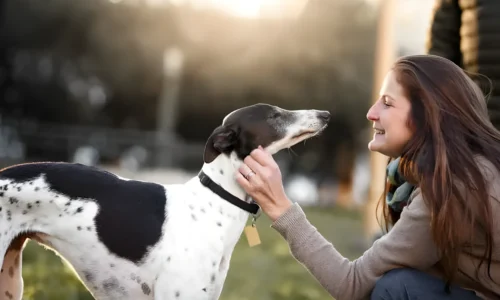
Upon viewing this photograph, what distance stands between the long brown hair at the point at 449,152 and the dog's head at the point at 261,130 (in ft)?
1.86

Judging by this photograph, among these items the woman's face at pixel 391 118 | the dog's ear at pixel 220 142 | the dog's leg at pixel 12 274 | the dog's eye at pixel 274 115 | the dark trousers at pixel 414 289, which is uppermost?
the woman's face at pixel 391 118

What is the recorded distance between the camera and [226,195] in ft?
9.89

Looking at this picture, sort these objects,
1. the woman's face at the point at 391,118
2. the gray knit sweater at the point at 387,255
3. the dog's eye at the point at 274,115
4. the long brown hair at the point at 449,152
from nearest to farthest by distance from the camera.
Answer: the long brown hair at the point at 449,152, the gray knit sweater at the point at 387,255, the woman's face at the point at 391,118, the dog's eye at the point at 274,115

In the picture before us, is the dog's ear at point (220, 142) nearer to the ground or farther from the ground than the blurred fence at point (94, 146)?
farther from the ground

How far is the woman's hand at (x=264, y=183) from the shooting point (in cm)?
286

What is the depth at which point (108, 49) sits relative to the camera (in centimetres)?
1842

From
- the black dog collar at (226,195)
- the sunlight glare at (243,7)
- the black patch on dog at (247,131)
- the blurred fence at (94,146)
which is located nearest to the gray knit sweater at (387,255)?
the black dog collar at (226,195)

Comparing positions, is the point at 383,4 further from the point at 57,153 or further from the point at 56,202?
the point at 57,153

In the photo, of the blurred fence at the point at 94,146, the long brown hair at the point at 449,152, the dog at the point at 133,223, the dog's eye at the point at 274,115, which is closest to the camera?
the long brown hair at the point at 449,152

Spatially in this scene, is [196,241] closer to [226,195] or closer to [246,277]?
[226,195]

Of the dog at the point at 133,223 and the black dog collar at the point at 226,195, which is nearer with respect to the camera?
the dog at the point at 133,223

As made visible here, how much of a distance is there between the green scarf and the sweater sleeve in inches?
9.5

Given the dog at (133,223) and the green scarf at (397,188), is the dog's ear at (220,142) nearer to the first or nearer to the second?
the dog at (133,223)

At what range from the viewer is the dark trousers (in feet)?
8.86
